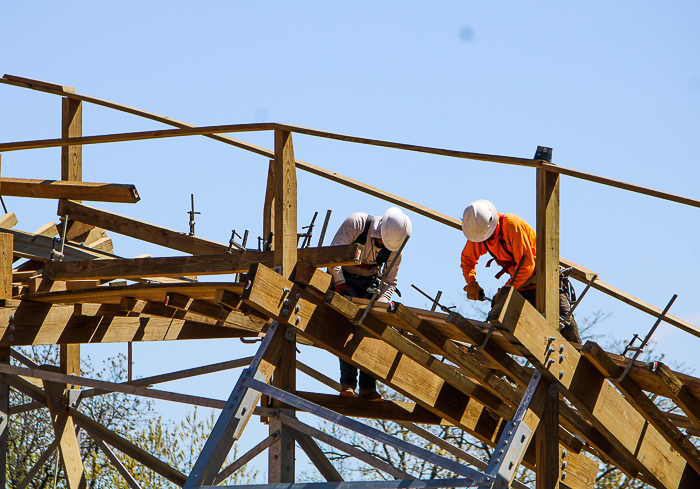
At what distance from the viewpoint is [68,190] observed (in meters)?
7.87

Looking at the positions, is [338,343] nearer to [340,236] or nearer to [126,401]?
[340,236]

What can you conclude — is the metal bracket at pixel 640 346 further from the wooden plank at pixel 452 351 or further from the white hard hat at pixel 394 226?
the white hard hat at pixel 394 226

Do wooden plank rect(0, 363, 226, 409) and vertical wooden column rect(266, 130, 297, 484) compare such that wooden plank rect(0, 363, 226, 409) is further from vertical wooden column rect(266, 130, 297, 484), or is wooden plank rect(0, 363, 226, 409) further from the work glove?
the work glove

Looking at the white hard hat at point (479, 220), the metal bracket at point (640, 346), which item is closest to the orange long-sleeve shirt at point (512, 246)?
the white hard hat at point (479, 220)

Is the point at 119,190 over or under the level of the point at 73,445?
over

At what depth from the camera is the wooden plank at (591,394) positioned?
16.6ft

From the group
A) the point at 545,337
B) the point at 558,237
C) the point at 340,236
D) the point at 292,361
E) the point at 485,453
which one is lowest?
the point at 292,361

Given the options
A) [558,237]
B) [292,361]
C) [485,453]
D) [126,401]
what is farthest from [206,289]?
[126,401]

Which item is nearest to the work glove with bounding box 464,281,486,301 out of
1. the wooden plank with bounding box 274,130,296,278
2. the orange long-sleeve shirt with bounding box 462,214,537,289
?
the orange long-sleeve shirt with bounding box 462,214,537,289

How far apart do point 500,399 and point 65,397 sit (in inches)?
165

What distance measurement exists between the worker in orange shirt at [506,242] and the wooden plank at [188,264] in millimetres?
1831

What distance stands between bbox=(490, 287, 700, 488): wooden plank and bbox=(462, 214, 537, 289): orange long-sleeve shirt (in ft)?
5.64

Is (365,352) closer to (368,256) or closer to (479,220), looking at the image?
(479,220)

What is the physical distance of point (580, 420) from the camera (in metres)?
6.99
